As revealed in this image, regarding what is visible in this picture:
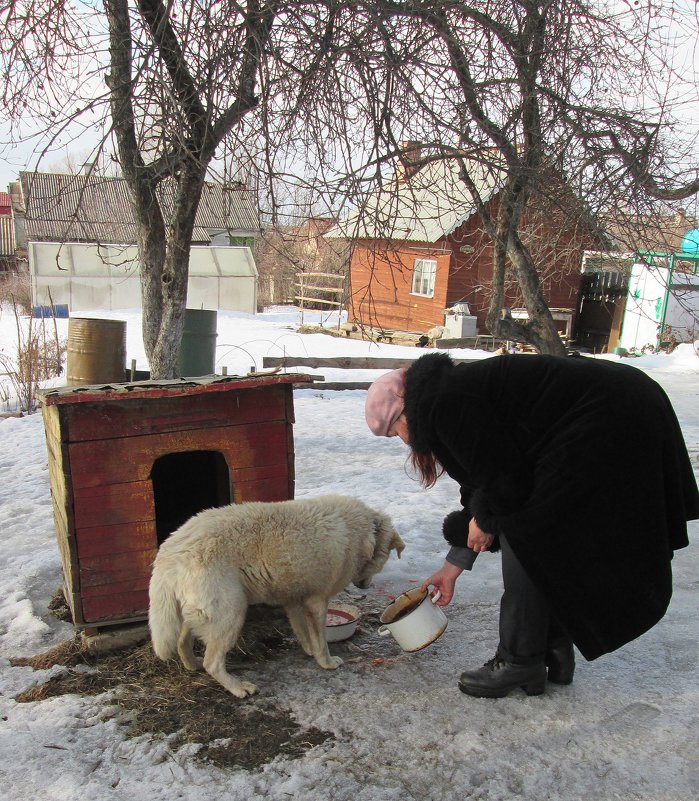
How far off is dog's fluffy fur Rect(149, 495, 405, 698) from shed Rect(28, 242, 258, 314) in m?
20.1

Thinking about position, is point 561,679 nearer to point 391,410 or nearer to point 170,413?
point 391,410

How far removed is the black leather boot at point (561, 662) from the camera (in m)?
2.98

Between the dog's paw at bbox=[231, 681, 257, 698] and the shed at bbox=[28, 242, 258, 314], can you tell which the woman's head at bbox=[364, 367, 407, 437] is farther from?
the shed at bbox=[28, 242, 258, 314]

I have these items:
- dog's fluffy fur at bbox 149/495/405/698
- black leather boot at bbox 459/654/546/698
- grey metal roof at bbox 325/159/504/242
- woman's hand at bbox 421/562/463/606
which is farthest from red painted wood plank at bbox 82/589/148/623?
grey metal roof at bbox 325/159/504/242

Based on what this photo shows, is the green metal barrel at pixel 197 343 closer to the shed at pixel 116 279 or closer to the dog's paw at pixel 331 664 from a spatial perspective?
the dog's paw at pixel 331 664

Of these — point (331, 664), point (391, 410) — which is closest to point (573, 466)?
point (391, 410)

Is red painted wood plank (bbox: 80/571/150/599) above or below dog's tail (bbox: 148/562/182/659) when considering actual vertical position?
below

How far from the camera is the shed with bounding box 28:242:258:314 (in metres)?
22.7

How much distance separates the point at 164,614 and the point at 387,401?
1412mm

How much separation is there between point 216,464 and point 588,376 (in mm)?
3110

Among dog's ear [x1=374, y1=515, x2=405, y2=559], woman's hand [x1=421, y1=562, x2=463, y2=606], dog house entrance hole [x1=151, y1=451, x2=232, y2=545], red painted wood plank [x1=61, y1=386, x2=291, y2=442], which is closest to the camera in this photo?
woman's hand [x1=421, y1=562, x2=463, y2=606]

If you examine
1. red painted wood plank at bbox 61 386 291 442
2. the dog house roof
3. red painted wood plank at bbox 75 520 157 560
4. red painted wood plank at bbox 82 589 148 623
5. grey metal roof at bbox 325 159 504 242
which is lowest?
red painted wood plank at bbox 82 589 148 623

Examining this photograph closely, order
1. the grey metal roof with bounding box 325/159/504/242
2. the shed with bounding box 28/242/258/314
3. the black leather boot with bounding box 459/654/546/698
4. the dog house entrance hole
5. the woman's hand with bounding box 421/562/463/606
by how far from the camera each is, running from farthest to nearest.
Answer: the shed with bounding box 28/242/258/314, the dog house entrance hole, the grey metal roof with bounding box 325/159/504/242, the woman's hand with bounding box 421/562/463/606, the black leather boot with bounding box 459/654/546/698

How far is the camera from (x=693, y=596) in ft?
13.1
